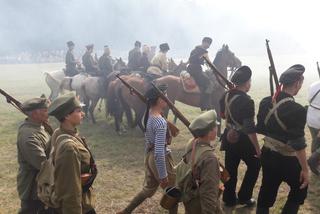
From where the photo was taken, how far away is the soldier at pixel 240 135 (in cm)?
513

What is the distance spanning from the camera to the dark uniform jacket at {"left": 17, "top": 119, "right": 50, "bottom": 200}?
3963mm

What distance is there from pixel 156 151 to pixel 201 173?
1017mm

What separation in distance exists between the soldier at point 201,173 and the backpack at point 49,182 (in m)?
A: 1.29

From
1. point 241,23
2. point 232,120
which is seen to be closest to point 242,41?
point 241,23

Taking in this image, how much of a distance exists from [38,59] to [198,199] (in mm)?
69789

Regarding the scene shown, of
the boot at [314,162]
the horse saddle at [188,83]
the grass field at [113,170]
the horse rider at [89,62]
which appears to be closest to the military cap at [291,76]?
the grass field at [113,170]

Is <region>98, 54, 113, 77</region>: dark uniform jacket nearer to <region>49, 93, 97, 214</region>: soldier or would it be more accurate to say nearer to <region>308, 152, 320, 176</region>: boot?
<region>308, 152, 320, 176</region>: boot

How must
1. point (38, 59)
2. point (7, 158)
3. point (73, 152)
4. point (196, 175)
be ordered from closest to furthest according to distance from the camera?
1. point (73, 152)
2. point (196, 175)
3. point (7, 158)
4. point (38, 59)

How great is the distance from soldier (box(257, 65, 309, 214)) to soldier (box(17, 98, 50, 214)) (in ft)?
8.79

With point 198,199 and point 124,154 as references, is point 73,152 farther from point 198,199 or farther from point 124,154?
point 124,154

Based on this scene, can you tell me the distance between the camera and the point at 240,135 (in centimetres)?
540

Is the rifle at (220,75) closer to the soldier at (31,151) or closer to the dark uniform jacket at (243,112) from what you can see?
the dark uniform jacket at (243,112)

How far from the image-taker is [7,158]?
9.06 m

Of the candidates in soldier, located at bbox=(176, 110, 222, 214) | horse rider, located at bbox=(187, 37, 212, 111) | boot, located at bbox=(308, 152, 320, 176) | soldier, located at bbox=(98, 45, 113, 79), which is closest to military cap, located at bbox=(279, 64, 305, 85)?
soldier, located at bbox=(176, 110, 222, 214)
